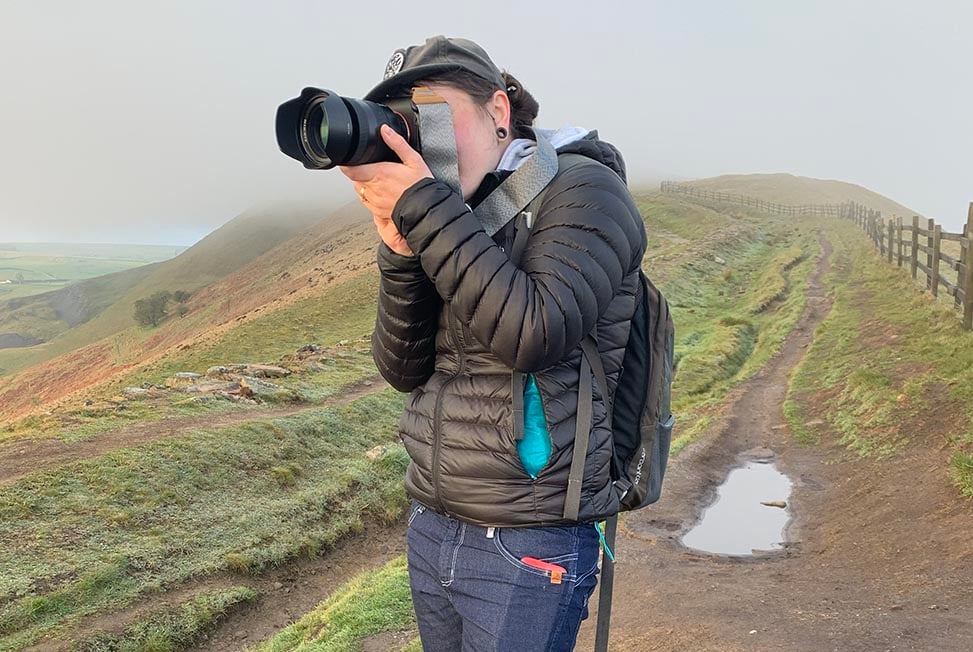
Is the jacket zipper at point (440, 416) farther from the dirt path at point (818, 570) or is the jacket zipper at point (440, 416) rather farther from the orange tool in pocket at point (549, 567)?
the dirt path at point (818, 570)

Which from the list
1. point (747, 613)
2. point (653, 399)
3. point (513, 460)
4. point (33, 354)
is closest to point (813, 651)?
point (747, 613)

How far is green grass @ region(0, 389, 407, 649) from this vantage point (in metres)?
6.50

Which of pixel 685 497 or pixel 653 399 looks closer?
pixel 653 399

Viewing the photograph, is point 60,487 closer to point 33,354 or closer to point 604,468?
point 604,468

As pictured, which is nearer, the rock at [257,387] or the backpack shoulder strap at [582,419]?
the backpack shoulder strap at [582,419]

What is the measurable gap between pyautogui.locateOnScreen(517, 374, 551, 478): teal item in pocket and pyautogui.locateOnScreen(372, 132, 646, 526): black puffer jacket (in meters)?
0.02

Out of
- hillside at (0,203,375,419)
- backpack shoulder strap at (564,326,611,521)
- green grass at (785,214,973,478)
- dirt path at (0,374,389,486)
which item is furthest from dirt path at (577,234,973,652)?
hillside at (0,203,375,419)

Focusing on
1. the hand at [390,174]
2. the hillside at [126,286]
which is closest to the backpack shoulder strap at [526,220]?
the hand at [390,174]

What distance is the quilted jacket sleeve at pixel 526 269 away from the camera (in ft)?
5.48

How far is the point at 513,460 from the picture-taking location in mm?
1827

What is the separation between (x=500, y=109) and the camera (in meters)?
1.94

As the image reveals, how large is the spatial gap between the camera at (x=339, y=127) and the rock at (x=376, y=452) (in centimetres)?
920

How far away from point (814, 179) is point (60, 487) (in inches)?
4690

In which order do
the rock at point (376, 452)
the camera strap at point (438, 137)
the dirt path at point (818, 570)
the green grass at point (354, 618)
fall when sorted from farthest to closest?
the rock at point (376, 452), the green grass at point (354, 618), the dirt path at point (818, 570), the camera strap at point (438, 137)
